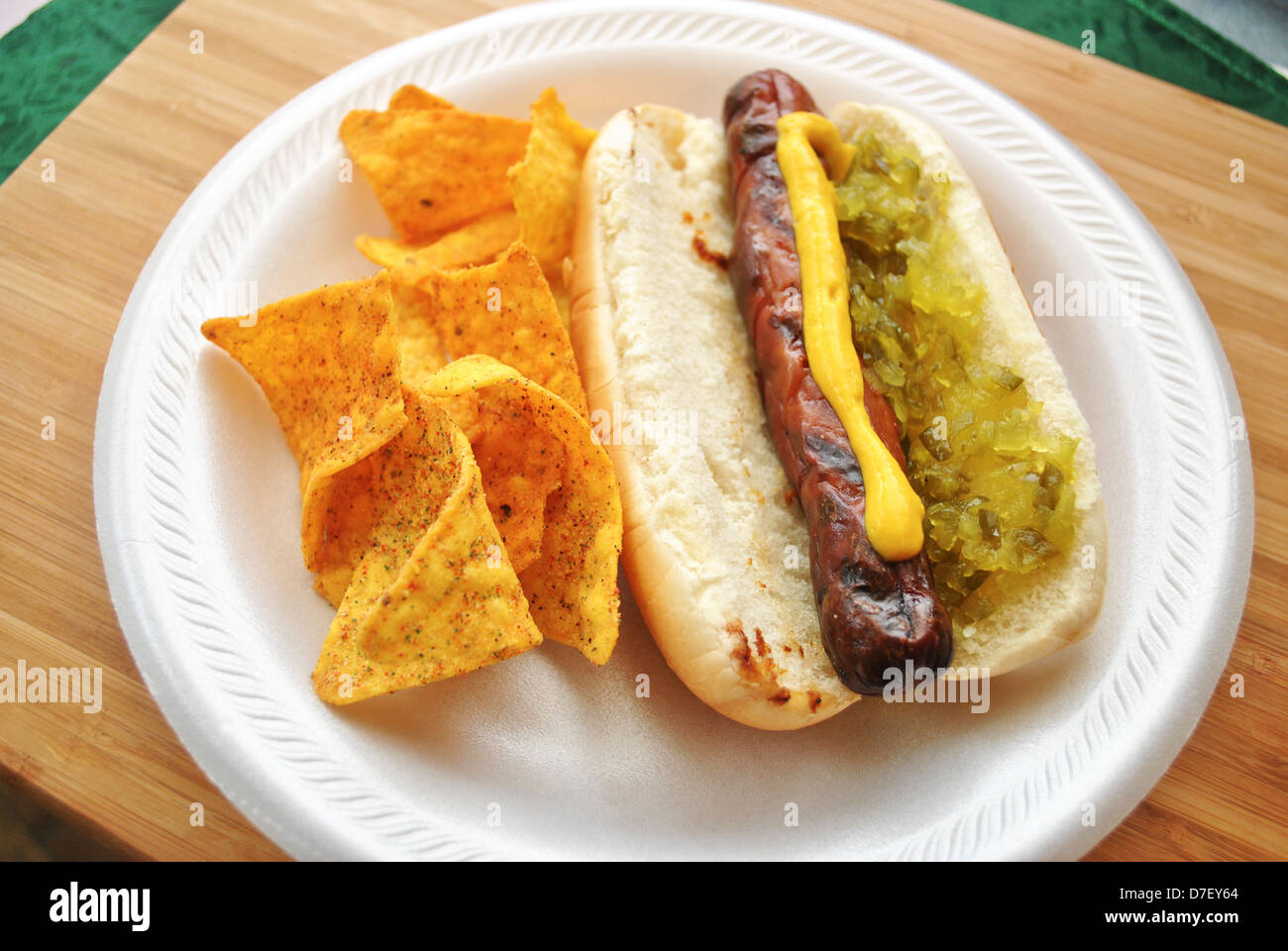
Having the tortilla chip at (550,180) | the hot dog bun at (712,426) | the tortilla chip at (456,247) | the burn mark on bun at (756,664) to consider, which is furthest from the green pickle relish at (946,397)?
the tortilla chip at (456,247)

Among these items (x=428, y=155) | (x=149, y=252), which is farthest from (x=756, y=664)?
(x=149, y=252)

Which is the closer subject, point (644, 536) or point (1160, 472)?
point (644, 536)

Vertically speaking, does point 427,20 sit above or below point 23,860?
above

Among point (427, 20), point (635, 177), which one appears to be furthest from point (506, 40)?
point (635, 177)

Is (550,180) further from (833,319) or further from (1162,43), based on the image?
(1162,43)

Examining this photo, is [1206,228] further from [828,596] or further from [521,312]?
[521,312]

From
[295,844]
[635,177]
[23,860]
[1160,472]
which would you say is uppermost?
[635,177]
